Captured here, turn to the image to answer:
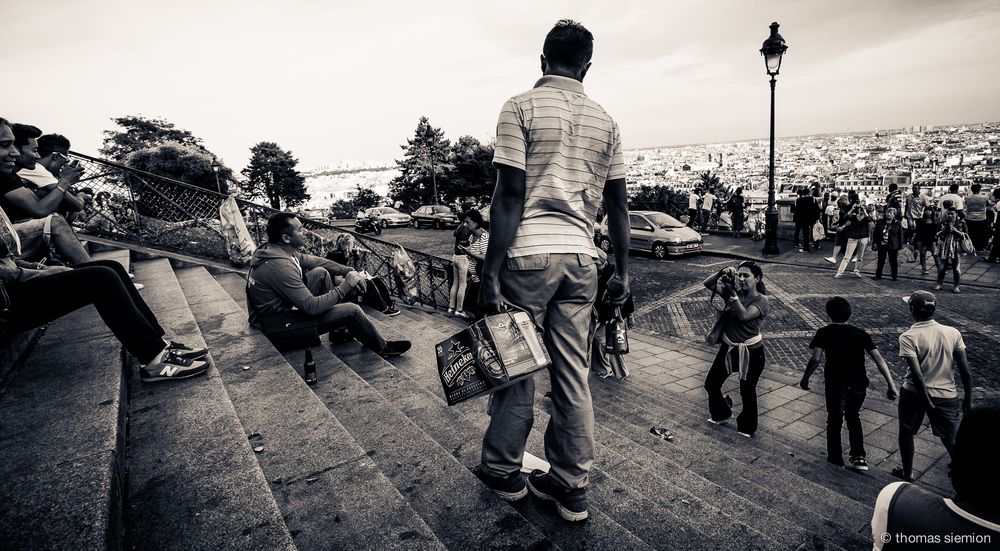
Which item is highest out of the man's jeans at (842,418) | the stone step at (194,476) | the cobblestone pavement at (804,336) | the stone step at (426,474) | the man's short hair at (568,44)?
the man's short hair at (568,44)

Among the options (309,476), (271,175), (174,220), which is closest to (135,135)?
(271,175)

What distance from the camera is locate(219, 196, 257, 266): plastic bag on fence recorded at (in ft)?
28.6

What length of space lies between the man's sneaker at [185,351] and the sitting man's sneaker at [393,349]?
187cm

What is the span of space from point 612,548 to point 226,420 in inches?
79.3

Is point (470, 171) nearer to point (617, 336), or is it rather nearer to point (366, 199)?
point (366, 199)

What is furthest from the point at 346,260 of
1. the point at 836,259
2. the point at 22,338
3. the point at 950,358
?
the point at 836,259

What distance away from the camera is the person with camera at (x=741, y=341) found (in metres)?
4.35

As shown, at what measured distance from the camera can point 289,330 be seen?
4.30 m

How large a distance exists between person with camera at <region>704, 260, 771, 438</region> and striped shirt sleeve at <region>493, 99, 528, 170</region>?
3.21m

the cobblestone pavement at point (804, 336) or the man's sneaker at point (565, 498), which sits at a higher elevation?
the man's sneaker at point (565, 498)

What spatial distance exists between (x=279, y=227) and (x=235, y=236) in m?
5.17

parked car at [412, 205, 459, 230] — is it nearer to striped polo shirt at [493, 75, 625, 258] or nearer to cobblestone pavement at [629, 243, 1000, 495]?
cobblestone pavement at [629, 243, 1000, 495]

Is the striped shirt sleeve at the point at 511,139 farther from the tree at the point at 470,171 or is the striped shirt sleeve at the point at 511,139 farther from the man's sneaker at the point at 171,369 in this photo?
the tree at the point at 470,171

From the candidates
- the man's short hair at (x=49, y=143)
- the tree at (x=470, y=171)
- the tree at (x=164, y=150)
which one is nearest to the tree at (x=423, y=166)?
the tree at (x=470, y=171)
